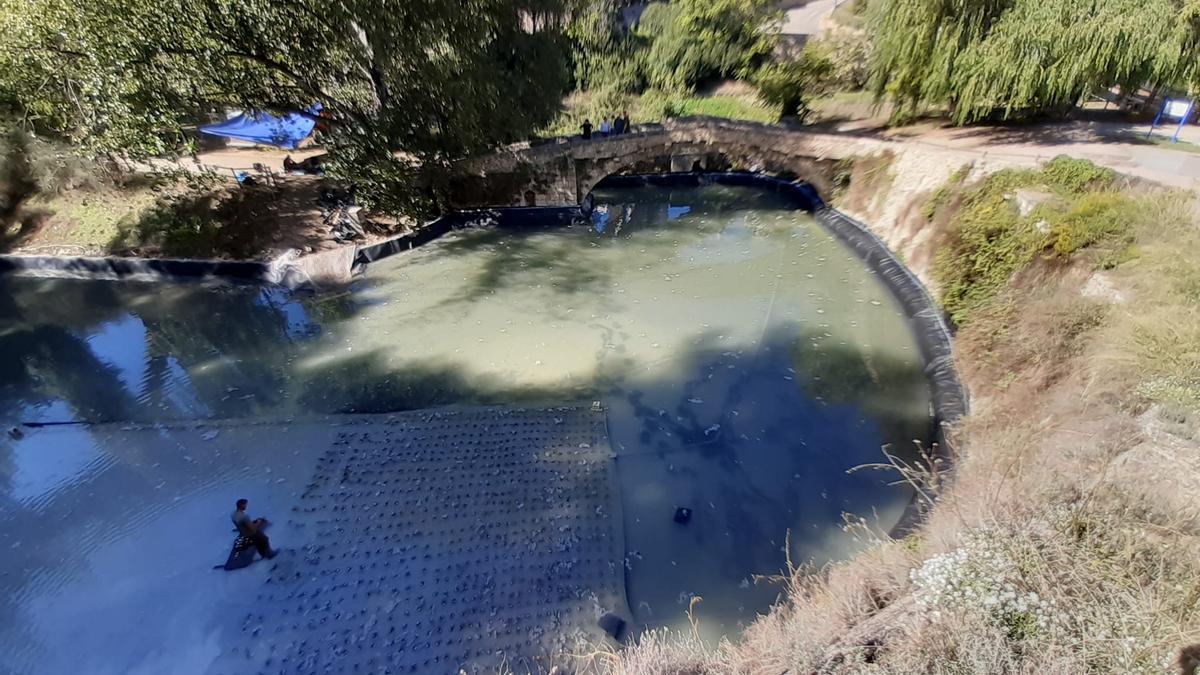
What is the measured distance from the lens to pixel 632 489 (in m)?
8.19

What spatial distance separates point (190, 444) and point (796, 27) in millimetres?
33443

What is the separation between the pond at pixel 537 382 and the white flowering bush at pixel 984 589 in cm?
306

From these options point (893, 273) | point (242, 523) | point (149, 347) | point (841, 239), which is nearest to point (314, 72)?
point (149, 347)

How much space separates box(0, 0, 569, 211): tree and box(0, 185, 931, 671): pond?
3411 mm

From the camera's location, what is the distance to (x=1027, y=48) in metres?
12.3

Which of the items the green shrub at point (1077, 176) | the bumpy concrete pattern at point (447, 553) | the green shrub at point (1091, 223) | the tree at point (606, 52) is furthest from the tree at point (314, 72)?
the green shrub at point (1091, 223)

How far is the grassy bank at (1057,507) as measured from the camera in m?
3.49

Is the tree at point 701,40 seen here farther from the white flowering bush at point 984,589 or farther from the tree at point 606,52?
the white flowering bush at point 984,589

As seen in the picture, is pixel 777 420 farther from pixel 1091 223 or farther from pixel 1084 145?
pixel 1084 145

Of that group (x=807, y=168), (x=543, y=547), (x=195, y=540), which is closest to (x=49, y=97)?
(x=195, y=540)

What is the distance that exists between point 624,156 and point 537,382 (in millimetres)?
11311

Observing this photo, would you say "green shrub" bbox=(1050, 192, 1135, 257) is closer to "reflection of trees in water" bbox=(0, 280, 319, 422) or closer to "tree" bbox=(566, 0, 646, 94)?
"reflection of trees in water" bbox=(0, 280, 319, 422)

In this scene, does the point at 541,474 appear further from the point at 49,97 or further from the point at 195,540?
the point at 49,97

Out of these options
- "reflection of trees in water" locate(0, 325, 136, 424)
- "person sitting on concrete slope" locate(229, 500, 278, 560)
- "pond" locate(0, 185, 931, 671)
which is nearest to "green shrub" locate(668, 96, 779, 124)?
"pond" locate(0, 185, 931, 671)
